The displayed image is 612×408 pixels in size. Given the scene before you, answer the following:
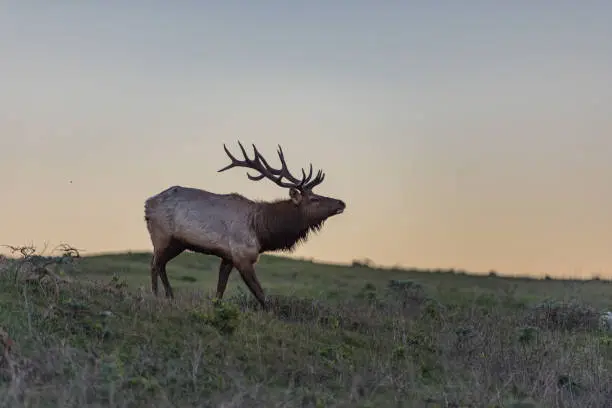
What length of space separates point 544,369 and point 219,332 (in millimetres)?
4186

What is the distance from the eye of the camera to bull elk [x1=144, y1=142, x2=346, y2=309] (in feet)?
49.3

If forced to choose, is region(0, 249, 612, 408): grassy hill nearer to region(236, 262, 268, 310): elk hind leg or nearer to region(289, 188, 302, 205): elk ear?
region(236, 262, 268, 310): elk hind leg

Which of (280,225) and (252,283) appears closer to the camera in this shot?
(252,283)

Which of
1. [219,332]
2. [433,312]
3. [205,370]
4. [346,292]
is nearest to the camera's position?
[205,370]

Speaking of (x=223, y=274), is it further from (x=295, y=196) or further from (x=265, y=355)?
(x=265, y=355)

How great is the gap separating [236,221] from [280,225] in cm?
89

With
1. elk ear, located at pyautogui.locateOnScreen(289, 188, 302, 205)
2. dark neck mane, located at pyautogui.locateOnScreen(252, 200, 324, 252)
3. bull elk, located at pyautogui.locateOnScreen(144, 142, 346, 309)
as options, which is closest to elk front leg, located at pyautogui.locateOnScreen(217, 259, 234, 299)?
bull elk, located at pyautogui.locateOnScreen(144, 142, 346, 309)

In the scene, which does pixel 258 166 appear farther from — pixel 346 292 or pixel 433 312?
pixel 346 292

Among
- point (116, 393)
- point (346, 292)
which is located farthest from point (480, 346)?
point (346, 292)

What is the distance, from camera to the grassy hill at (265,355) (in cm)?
860

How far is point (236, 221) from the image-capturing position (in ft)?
50.1

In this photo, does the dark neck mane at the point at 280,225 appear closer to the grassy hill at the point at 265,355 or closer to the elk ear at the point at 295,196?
the elk ear at the point at 295,196

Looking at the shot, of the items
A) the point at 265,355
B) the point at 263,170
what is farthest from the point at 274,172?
the point at 265,355

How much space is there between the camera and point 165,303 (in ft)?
40.3
